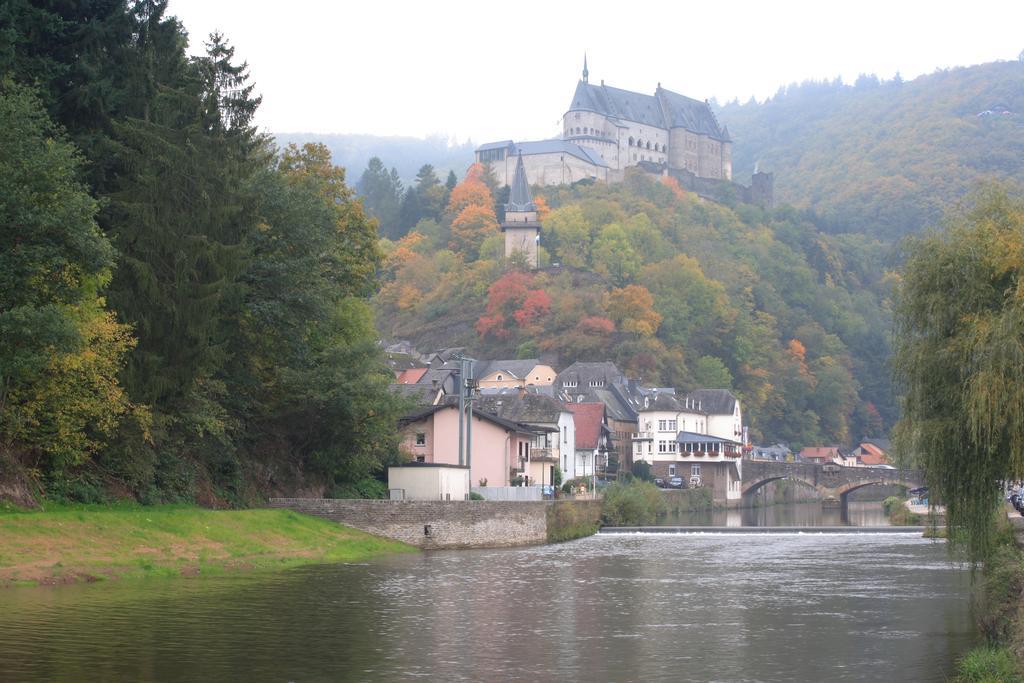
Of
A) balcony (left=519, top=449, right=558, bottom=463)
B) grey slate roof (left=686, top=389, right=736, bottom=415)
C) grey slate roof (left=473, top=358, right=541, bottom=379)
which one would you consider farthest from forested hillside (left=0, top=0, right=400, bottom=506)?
grey slate roof (left=473, top=358, right=541, bottom=379)

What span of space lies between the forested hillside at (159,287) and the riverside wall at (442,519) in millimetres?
3642

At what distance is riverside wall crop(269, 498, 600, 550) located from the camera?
51.5m

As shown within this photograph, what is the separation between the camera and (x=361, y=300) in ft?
210

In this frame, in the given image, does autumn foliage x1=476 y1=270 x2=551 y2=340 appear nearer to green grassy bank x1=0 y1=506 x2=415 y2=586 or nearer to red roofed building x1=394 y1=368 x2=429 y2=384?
red roofed building x1=394 y1=368 x2=429 y2=384

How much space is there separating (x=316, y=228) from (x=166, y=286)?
9.38 metres

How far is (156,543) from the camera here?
1499 inches

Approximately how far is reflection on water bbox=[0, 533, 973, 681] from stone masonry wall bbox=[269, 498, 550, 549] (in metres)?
6.42

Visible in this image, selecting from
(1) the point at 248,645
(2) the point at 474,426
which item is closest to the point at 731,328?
(2) the point at 474,426

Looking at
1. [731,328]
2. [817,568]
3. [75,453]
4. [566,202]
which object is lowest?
[817,568]

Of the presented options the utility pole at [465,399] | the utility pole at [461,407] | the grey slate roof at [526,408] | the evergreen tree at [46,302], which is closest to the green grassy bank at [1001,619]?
the evergreen tree at [46,302]

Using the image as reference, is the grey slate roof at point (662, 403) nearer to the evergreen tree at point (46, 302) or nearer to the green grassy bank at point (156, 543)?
the green grassy bank at point (156, 543)

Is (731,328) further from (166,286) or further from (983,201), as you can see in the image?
(983,201)

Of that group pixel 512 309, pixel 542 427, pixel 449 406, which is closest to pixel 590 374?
pixel 512 309

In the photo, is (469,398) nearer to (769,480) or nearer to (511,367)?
(769,480)
